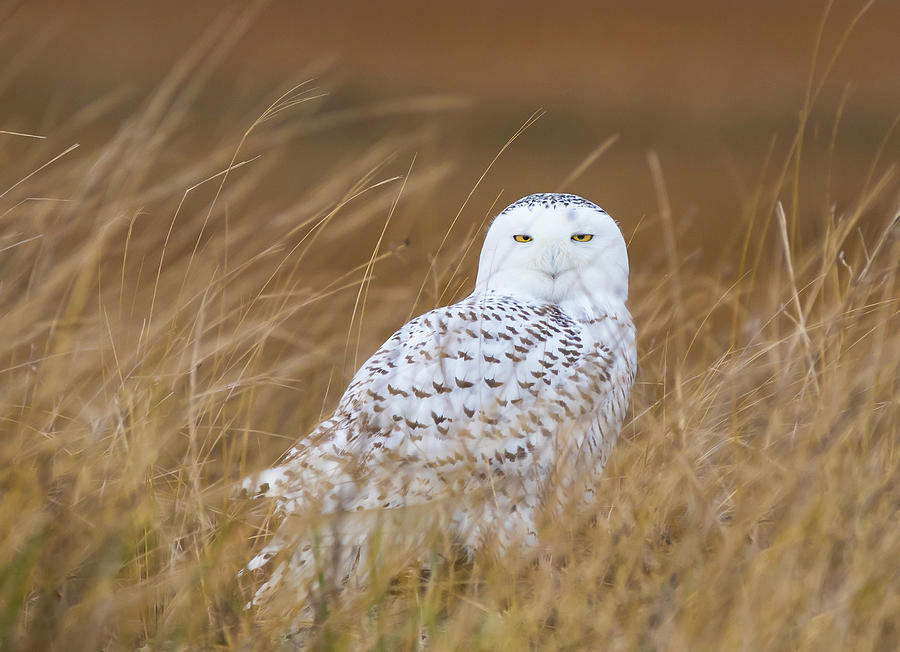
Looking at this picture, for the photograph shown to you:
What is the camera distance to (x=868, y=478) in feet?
4.86

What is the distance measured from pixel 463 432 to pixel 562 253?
560 mm

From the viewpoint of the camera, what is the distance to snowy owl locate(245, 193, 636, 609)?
169 cm

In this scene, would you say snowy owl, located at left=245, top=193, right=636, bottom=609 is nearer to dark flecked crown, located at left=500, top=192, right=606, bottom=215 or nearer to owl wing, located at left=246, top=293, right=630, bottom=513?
owl wing, located at left=246, top=293, right=630, bottom=513

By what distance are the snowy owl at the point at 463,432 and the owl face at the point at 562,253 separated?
6 centimetres

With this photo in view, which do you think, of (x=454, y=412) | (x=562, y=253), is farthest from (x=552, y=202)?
(x=454, y=412)

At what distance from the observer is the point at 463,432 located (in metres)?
1.80

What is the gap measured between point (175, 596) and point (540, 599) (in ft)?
1.72

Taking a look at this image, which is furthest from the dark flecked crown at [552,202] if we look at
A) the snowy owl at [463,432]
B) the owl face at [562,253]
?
the snowy owl at [463,432]

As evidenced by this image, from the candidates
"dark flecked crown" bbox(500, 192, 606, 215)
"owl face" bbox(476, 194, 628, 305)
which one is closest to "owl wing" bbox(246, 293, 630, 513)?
"owl face" bbox(476, 194, 628, 305)

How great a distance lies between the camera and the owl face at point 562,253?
7.13ft

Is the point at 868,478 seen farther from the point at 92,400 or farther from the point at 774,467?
the point at 92,400

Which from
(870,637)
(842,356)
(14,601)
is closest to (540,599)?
(870,637)

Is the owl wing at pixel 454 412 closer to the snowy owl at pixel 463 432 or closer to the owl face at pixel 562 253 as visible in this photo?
the snowy owl at pixel 463 432

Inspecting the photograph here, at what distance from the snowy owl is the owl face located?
2.5 inches
